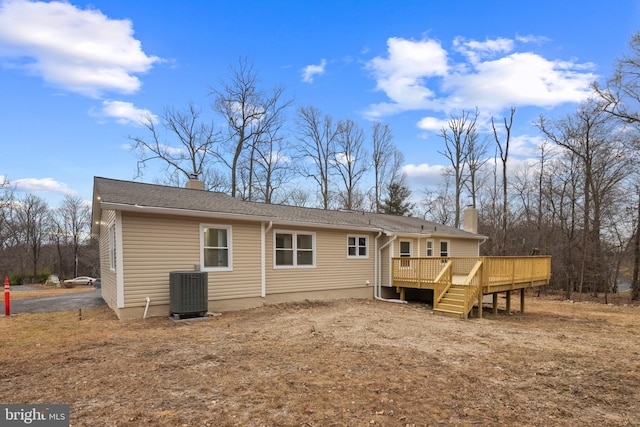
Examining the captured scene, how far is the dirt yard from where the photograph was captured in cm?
340

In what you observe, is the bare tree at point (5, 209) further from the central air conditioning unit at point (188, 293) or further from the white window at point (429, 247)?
the white window at point (429, 247)

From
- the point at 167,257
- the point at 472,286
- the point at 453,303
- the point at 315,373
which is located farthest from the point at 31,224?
the point at 315,373

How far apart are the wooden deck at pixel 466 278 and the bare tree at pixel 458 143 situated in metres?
15.3

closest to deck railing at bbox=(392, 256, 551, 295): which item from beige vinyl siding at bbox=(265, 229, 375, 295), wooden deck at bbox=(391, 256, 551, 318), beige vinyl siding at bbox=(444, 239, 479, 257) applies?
wooden deck at bbox=(391, 256, 551, 318)

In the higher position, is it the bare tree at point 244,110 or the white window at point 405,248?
the bare tree at point 244,110

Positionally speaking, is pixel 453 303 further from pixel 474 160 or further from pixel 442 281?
pixel 474 160

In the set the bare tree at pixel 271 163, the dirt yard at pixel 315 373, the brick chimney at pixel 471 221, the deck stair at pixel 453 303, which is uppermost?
the bare tree at pixel 271 163

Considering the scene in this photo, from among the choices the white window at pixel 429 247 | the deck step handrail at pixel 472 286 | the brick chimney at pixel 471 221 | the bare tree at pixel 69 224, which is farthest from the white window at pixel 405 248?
the bare tree at pixel 69 224

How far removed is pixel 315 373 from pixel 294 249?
6.84 metres

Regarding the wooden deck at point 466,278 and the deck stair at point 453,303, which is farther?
the wooden deck at point 466,278

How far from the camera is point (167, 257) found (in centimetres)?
851

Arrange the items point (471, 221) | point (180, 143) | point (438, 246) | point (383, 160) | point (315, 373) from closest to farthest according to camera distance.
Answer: point (315, 373) < point (438, 246) < point (471, 221) < point (180, 143) < point (383, 160)

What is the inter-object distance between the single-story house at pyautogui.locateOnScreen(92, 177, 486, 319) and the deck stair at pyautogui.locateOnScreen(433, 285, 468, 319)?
110 inches

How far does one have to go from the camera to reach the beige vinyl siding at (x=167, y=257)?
7.98 metres
